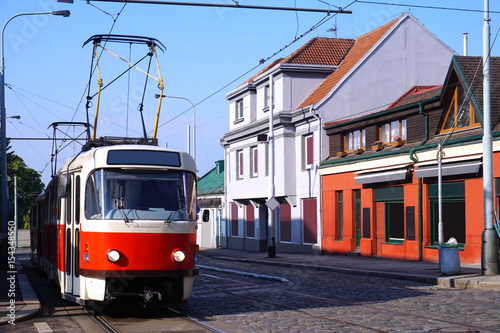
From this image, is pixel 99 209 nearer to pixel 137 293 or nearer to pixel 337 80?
pixel 137 293

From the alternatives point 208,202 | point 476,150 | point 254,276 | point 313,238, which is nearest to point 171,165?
point 254,276

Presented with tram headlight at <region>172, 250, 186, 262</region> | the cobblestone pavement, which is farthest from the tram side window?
the cobblestone pavement

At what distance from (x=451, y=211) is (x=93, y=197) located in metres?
16.4

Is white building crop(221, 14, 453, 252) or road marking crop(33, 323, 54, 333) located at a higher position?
white building crop(221, 14, 453, 252)

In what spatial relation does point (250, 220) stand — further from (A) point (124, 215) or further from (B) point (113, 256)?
(B) point (113, 256)

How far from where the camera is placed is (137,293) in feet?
39.5

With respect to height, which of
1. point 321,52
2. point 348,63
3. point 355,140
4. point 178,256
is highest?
point 321,52

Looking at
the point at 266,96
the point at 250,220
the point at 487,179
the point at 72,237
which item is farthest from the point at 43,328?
the point at 250,220

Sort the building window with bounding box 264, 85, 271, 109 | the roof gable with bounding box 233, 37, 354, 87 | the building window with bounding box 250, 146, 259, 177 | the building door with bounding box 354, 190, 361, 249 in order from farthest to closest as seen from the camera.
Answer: the building window with bounding box 250, 146, 259, 177 → the building window with bounding box 264, 85, 271, 109 → the roof gable with bounding box 233, 37, 354, 87 → the building door with bounding box 354, 190, 361, 249

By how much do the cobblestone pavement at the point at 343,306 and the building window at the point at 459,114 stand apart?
Answer: 7.62m

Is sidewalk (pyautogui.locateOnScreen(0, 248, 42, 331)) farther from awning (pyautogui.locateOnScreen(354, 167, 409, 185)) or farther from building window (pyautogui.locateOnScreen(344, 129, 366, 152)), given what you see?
building window (pyautogui.locateOnScreen(344, 129, 366, 152))

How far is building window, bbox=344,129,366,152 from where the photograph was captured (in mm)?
31737

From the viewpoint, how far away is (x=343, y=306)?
1361 centimetres

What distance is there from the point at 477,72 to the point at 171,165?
15477 millimetres
